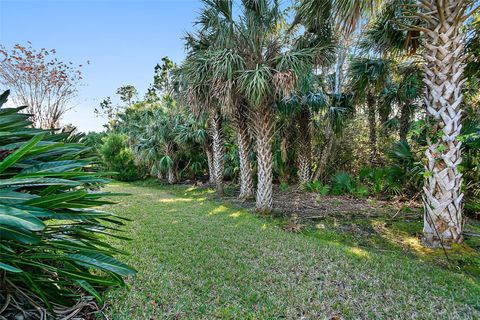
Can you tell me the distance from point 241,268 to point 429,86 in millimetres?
3900

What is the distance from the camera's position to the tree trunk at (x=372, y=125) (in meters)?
9.45

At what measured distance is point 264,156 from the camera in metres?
6.32

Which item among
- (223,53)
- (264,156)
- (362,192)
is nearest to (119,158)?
(264,156)

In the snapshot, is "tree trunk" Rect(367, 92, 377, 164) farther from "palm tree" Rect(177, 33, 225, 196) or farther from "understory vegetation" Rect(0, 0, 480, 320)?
"palm tree" Rect(177, 33, 225, 196)

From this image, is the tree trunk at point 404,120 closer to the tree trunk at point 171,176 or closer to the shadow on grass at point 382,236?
the shadow on grass at point 382,236

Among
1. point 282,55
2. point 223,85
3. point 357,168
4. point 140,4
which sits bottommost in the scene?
point 357,168

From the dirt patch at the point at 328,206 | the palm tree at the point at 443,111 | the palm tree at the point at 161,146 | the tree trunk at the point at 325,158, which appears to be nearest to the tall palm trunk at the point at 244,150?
the dirt patch at the point at 328,206

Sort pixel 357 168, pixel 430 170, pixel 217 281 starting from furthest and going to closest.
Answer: pixel 357 168 < pixel 430 170 < pixel 217 281

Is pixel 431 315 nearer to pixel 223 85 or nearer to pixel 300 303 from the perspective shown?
pixel 300 303

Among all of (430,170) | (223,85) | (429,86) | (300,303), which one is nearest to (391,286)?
(300,303)

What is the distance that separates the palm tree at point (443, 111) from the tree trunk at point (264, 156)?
2.85 m

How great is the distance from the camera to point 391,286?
102 inches

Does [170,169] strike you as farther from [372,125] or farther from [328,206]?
[372,125]

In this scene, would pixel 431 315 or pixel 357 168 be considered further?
pixel 357 168
